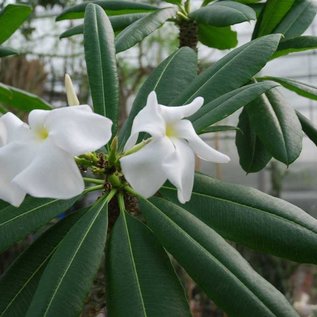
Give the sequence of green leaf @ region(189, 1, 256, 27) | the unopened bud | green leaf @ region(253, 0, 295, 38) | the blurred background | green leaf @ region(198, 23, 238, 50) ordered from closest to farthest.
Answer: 1. the unopened bud
2. green leaf @ region(189, 1, 256, 27)
3. green leaf @ region(253, 0, 295, 38)
4. green leaf @ region(198, 23, 238, 50)
5. the blurred background

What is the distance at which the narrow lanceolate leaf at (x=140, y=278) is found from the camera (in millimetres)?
695

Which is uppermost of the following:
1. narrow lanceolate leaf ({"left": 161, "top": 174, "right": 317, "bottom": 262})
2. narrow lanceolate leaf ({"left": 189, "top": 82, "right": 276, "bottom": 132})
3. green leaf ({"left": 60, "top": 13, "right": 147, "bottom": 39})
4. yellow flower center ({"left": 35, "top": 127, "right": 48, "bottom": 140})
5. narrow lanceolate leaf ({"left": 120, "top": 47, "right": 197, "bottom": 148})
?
yellow flower center ({"left": 35, "top": 127, "right": 48, "bottom": 140})

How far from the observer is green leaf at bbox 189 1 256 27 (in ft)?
3.24

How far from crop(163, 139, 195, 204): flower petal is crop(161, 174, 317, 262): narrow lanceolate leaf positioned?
0.59 feet

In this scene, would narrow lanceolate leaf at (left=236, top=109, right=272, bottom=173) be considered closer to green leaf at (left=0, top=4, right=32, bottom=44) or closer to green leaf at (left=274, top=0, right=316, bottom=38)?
green leaf at (left=274, top=0, right=316, bottom=38)

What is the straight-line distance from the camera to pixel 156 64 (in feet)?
15.0

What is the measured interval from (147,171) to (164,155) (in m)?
0.02

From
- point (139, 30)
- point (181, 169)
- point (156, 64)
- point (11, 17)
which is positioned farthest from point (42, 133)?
point (156, 64)

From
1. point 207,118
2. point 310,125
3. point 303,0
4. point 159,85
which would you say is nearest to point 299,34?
point 303,0

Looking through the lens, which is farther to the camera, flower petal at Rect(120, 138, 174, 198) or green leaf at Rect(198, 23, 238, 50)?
green leaf at Rect(198, 23, 238, 50)

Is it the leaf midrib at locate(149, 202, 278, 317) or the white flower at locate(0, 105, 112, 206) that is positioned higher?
the white flower at locate(0, 105, 112, 206)

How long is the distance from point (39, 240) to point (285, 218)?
A: 39 centimetres

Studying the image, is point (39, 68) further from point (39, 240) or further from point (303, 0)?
point (39, 240)

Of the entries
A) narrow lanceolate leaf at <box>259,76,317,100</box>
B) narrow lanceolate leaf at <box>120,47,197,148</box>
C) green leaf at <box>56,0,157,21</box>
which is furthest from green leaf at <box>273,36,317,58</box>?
green leaf at <box>56,0,157,21</box>
